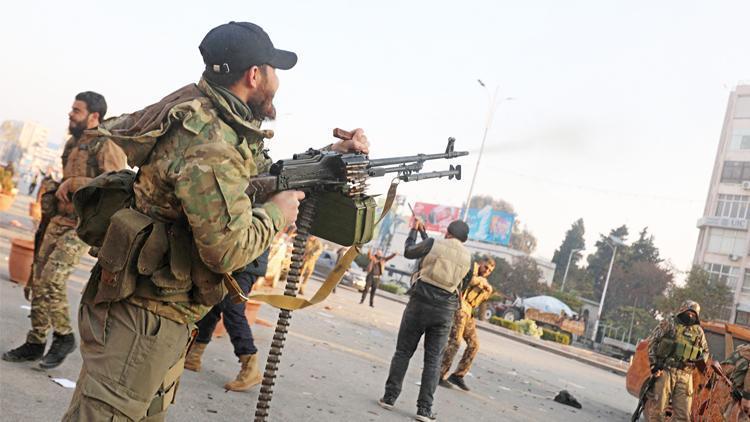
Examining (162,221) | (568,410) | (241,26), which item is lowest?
(568,410)

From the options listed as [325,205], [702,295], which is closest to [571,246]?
[702,295]

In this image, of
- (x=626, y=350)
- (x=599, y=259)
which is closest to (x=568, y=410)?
(x=626, y=350)

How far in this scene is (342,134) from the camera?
3041 millimetres

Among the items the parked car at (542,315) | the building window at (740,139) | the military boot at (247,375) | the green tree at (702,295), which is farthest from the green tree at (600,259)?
the military boot at (247,375)

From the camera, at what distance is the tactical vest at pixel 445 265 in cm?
733

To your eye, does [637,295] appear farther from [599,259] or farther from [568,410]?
[568,410]

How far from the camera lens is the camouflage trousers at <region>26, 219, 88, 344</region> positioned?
5.01 m

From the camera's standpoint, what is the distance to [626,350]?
4078cm

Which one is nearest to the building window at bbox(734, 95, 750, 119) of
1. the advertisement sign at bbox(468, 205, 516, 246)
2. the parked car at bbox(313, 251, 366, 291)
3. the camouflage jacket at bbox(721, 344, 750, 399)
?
the advertisement sign at bbox(468, 205, 516, 246)

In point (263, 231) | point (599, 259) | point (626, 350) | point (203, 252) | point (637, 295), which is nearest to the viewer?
point (203, 252)

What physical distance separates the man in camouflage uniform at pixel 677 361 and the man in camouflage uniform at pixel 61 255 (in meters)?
6.08

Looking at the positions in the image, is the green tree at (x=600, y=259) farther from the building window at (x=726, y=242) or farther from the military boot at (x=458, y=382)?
the military boot at (x=458, y=382)

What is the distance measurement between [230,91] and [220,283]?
0.68 meters

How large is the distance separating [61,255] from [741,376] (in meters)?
7.16
